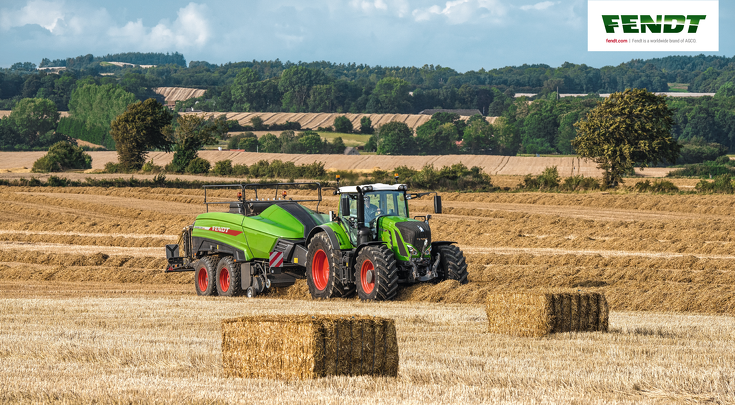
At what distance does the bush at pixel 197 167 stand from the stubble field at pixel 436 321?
3002 centimetres

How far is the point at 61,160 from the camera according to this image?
231 ft

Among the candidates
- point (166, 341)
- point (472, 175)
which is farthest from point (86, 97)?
point (166, 341)

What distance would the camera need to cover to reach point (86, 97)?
127 m

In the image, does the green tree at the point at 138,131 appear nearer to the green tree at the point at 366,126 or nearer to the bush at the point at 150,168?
the bush at the point at 150,168

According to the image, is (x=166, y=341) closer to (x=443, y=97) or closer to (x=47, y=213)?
(x=47, y=213)

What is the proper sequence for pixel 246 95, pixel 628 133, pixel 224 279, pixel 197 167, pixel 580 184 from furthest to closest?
1. pixel 246 95
2. pixel 197 167
3. pixel 628 133
4. pixel 580 184
5. pixel 224 279

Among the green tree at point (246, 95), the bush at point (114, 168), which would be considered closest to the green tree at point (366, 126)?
the green tree at point (246, 95)

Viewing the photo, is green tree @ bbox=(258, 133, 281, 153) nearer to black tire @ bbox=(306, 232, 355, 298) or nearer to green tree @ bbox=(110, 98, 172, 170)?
green tree @ bbox=(110, 98, 172, 170)

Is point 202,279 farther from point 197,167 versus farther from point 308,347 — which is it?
point 197,167

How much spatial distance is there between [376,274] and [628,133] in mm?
36692

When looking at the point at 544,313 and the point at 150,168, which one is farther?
the point at 150,168

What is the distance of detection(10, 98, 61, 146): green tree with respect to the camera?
11225cm

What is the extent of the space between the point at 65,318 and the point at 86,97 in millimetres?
121597

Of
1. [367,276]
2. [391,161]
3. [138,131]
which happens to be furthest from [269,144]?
[367,276]
